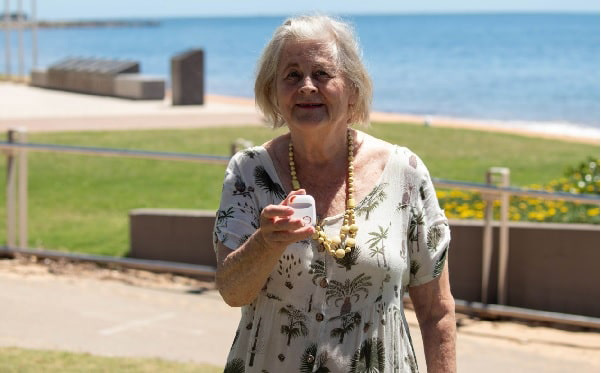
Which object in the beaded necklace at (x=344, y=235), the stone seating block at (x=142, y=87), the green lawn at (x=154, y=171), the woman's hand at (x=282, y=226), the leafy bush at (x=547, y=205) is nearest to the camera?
the woman's hand at (x=282, y=226)

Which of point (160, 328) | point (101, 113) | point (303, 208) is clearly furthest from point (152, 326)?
point (101, 113)

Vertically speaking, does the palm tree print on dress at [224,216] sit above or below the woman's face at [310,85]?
below

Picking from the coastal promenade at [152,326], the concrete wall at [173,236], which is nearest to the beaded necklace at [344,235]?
the coastal promenade at [152,326]

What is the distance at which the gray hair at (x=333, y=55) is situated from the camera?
9.91ft

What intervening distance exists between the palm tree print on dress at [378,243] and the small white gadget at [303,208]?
34 cm

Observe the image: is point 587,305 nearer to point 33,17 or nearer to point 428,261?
point 428,261

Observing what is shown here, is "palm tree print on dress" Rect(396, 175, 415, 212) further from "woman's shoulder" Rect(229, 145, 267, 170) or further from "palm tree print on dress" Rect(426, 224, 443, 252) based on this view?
"woman's shoulder" Rect(229, 145, 267, 170)

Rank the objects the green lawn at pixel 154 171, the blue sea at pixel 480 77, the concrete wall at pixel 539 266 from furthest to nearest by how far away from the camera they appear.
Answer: the blue sea at pixel 480 77 < the green lawn at pixel 154 171 < the concrete wall at pixel 539 266

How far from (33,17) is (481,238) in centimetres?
4251

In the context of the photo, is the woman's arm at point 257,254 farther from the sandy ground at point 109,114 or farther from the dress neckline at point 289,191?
the sandy ground at point 109,114

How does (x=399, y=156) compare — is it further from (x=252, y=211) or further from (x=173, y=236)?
(x=173, y=236)

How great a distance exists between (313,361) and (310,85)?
0.73 m

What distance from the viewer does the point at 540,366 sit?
22.1ft

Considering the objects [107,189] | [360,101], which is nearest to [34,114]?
[107,189]
